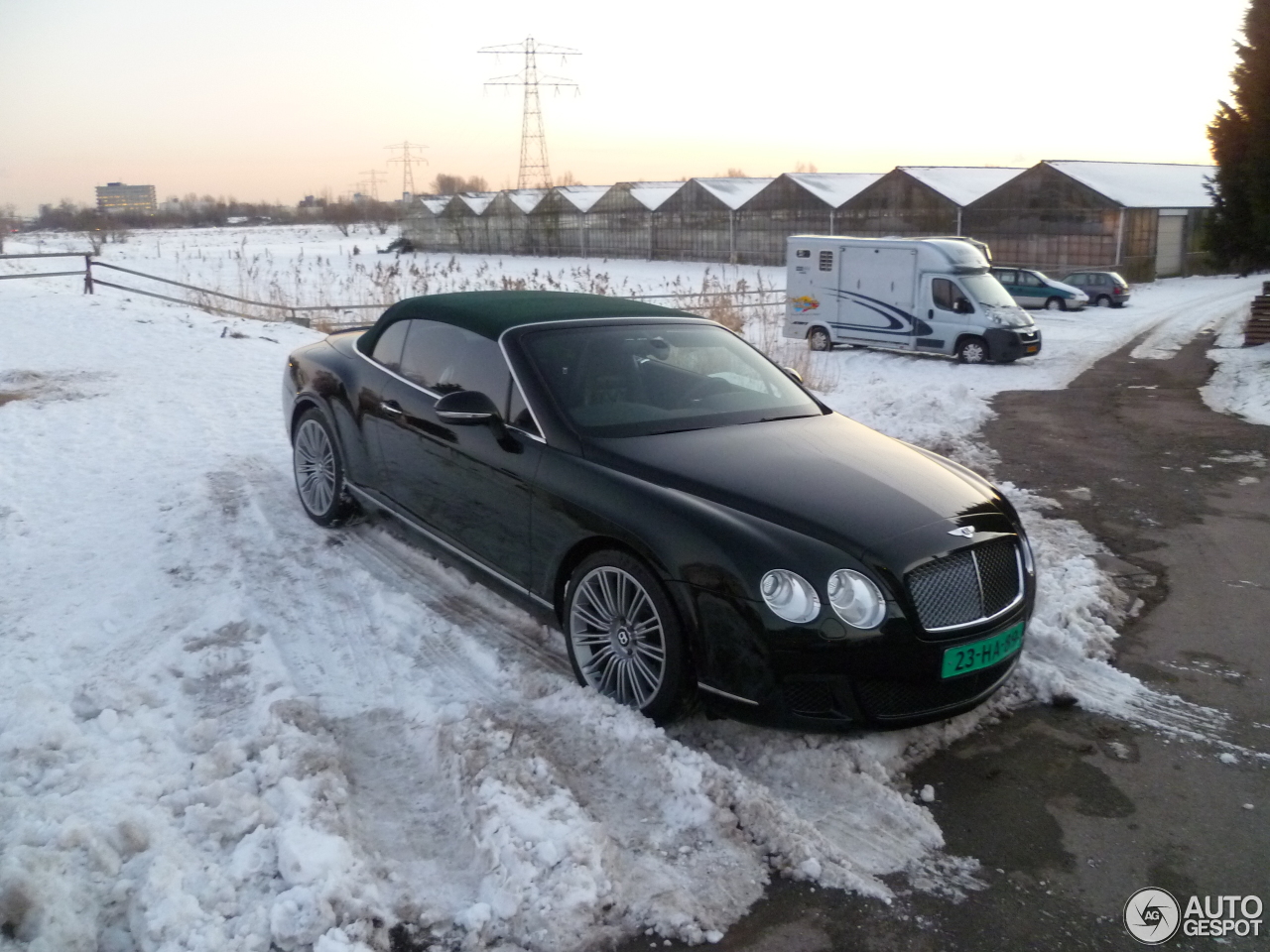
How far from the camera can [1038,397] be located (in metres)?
13.6

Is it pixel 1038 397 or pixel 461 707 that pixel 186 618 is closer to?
pixel 461 707

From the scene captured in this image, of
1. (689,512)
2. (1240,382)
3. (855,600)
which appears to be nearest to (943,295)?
(1240,382)

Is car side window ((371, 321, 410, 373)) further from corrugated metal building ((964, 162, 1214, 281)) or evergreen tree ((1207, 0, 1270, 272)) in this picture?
corrugated metal building ((964, 162, 1214, 281))

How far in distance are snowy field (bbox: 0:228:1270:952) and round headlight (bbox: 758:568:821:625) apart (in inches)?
24.9

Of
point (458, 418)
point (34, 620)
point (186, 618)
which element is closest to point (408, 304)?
point (458, 418)

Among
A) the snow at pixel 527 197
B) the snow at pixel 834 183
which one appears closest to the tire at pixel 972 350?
the snow at pixel 834 183

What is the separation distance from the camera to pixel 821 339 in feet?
64.4

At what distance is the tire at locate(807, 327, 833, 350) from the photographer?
19.5 m

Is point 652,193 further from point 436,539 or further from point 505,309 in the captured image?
point 436,539

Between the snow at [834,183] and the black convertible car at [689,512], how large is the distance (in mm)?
38965

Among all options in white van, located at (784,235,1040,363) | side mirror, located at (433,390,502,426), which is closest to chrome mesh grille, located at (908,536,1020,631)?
side mirror, located at (433,390,502,426)

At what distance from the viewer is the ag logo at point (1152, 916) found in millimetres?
2949

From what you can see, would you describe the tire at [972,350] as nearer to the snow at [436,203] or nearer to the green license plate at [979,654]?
the green license plate at [979,654]

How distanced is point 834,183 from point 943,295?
2846cm
